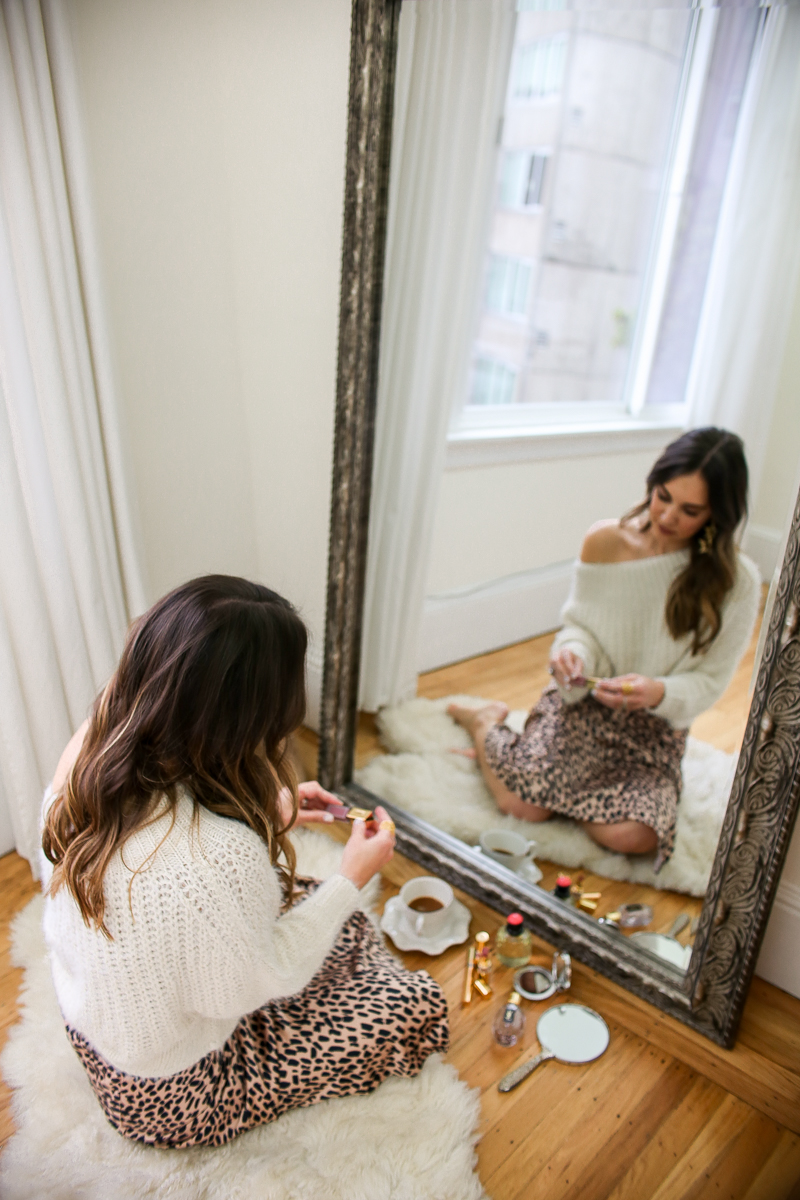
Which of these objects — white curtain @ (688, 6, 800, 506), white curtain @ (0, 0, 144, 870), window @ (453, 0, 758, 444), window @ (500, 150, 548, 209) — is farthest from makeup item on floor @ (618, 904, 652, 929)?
window @ (500, 150, 548, 209)

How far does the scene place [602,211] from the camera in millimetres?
1448

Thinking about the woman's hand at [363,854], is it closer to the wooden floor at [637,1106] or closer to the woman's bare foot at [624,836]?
the wooden floor at [637,1106]

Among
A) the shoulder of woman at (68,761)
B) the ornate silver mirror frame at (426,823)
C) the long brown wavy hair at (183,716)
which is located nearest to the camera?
the long brown wavy hair at (183,716)

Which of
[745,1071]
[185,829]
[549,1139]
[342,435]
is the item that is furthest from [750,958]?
[342,435]

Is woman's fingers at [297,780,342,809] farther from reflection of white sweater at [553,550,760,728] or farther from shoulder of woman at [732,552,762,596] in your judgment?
shoulder of woman at [732,552,762,596]

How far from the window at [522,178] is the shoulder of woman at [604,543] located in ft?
2.12

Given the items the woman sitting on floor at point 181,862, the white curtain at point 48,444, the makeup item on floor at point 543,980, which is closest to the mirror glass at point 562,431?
the makeup item on floor at point 543,980

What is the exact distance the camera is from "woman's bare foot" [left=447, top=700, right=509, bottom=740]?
183cm

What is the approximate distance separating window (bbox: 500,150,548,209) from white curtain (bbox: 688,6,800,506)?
42 cm

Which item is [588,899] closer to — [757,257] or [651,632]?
[651,632]

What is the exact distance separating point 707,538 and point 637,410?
0.88ft

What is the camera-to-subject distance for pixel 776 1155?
4.02 ft

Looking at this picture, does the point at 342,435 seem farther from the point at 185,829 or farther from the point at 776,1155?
the point at 776,1155

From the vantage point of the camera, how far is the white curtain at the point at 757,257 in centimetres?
113
